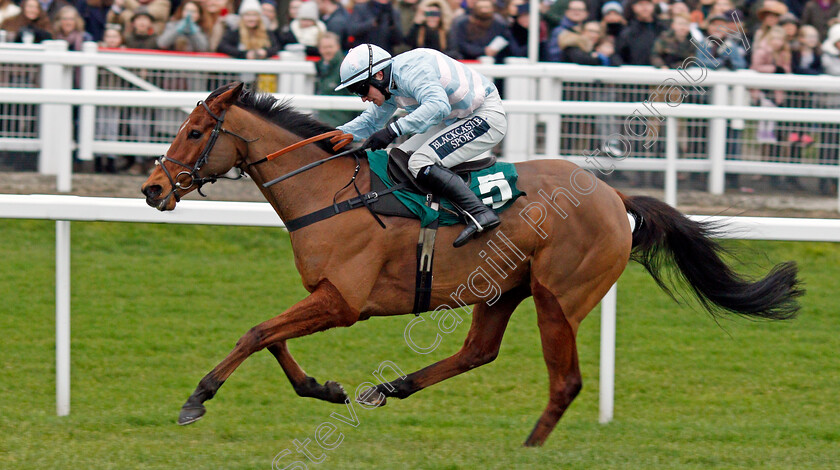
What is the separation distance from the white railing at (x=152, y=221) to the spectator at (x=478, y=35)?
449cm

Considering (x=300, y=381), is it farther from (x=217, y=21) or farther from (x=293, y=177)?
(x=217, y=21)

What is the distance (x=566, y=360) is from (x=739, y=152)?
3.68 m

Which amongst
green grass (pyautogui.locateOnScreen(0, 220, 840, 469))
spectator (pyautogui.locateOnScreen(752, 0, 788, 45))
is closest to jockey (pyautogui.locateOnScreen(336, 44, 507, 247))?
green grass (pyautogui.locateOnScreen(0, 220, 840, 469))

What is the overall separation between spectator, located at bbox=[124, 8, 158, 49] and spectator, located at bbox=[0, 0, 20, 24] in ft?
2.95

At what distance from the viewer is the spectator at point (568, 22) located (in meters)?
9.29

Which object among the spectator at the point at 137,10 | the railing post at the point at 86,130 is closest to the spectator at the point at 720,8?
the spectator at the point at 137,10

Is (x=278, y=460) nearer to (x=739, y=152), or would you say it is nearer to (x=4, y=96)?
(x=4, y=96)

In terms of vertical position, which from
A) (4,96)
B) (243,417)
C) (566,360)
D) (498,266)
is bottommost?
(243,417)

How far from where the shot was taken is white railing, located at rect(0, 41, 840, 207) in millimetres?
7195

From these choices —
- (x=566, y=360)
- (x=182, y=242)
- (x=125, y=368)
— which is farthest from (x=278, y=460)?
(x=182, y=242)

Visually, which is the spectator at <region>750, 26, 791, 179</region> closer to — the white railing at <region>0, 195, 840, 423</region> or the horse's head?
the white railing at <region>0, 195, 840, 423</region>

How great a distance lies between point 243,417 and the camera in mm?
5156

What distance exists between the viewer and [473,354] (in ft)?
16.3

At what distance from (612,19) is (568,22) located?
0.35 meters
